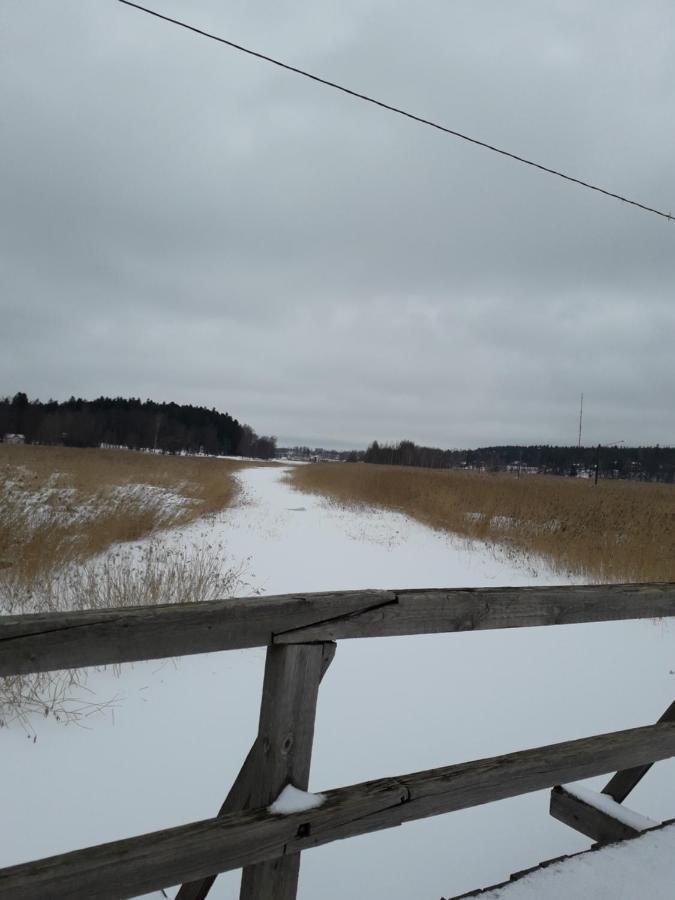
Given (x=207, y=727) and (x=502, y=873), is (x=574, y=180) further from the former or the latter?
(x=207, y=727)

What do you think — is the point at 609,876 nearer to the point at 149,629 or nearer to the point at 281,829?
the point at 281,829

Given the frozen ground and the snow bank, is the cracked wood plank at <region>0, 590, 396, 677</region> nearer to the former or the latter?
the snow bank

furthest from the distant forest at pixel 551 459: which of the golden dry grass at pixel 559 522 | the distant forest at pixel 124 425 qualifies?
the golden dry grass at pixel 559 522

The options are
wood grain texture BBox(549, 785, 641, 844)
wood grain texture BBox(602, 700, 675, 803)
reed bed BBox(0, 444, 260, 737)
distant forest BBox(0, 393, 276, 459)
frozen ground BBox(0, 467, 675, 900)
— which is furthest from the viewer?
distant forest BBox(0, 393, 276, 459)

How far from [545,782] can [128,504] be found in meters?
11.7

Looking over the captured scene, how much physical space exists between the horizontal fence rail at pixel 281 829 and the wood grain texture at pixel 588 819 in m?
0.42

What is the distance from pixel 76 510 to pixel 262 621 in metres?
10.2

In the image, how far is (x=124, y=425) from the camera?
90688 mm

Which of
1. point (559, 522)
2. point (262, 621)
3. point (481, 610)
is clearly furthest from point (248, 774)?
point (559, 522)

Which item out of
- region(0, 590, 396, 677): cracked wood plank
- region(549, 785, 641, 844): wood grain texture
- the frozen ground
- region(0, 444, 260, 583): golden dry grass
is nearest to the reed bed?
region(0, 444, 260, 583): golden dry grass

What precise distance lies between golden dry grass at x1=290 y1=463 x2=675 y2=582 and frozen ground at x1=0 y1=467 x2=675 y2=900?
2493 millimetres

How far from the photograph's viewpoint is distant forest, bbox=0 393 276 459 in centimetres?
7388

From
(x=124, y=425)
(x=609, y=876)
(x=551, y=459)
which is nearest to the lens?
(x=609, y=876)

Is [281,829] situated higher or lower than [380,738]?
higher
